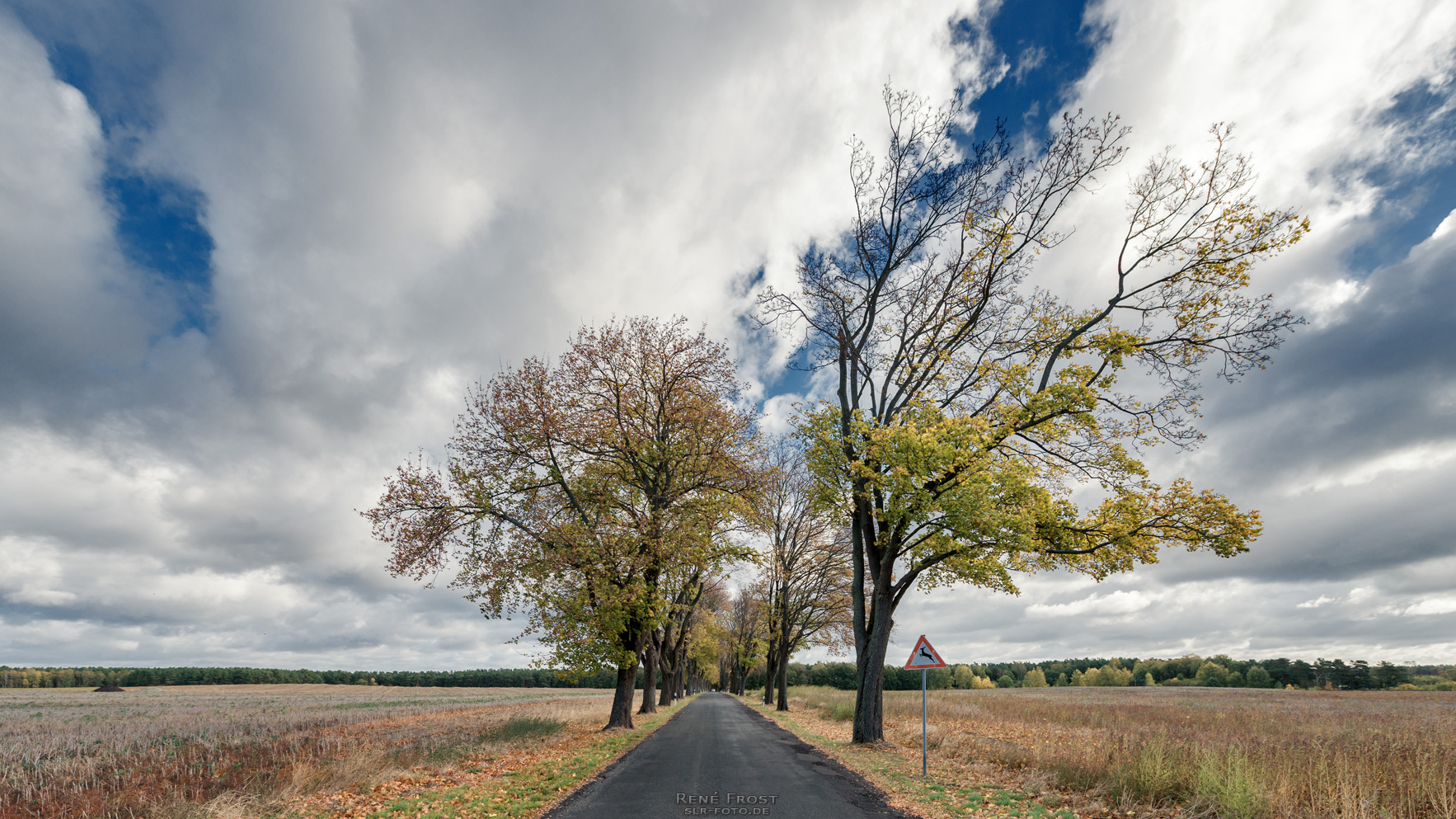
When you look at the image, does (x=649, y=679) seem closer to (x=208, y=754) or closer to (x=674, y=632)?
(x=674, y=632)

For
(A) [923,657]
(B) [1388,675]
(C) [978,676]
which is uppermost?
(A) [923,657]

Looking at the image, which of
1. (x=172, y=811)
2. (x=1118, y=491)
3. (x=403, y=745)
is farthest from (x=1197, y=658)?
(x=172, y=811)

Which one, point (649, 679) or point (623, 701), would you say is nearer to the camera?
point (623, 701)

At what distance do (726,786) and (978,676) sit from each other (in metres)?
120

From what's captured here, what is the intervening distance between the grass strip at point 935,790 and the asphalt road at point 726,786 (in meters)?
0.46

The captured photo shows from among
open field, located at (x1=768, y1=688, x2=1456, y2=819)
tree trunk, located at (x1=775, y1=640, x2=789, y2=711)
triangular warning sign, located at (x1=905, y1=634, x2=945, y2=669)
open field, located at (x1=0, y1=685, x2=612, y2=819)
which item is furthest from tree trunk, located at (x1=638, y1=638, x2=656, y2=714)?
triangular warning sign, located at (x1=905, y1=634, x2=945, y2=669)

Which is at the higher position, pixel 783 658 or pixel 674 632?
pixel 674 632

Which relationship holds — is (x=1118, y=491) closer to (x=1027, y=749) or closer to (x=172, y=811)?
(x=1027, y=749)

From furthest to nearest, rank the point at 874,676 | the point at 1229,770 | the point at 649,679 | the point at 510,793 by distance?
the point at 649,679 < the point at 874,676 < the point at 510,793 < the point at 1229,770

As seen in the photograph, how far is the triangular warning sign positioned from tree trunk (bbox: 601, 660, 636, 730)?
12560 mm

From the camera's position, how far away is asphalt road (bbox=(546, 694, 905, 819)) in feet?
29.0

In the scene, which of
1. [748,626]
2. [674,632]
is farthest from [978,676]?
[674,632]

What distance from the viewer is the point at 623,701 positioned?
2220cm

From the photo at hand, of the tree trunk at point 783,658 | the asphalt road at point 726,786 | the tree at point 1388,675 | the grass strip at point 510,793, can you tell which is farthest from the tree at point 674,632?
the tree at point 1388,675
